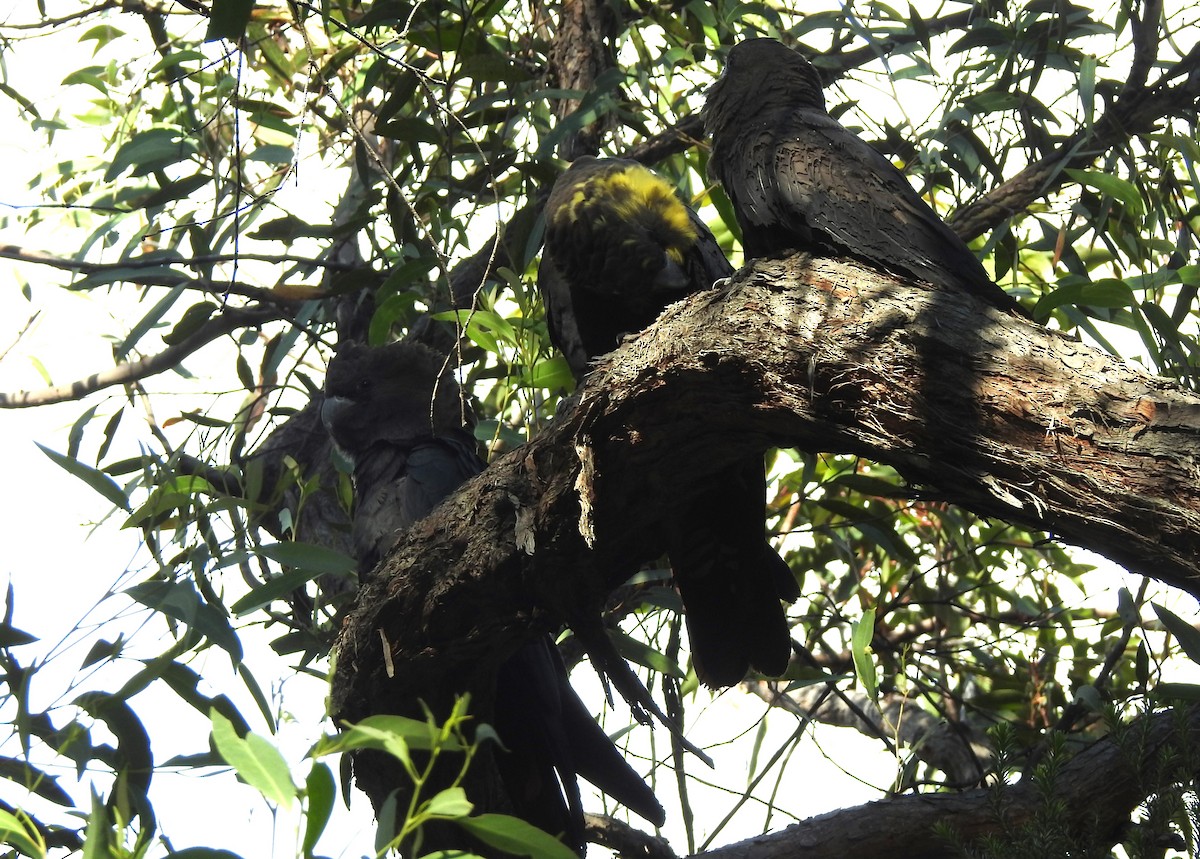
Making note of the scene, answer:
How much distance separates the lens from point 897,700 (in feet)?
8.69

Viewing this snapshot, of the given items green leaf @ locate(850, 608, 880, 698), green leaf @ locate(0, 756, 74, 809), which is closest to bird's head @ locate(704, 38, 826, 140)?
green leaf @ locate(850, 608, 880, 698)

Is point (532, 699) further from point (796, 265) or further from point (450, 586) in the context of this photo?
point (796, 265)

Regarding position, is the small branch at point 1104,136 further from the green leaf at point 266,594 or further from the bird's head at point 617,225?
the green leaf at point 266,594

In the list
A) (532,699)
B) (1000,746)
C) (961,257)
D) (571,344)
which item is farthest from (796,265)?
(532,699)

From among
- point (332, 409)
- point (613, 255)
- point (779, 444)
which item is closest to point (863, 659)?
point (779, 444)

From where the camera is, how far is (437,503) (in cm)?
218

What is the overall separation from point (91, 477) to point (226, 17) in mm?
631

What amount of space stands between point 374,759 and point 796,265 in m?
0.90

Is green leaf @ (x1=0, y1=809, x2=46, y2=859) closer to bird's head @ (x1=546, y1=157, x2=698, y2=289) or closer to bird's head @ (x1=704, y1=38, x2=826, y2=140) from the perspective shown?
bird's head @ (x1=546, y1=157, x2=698, y2=289)

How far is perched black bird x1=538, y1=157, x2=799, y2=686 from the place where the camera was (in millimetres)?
1657

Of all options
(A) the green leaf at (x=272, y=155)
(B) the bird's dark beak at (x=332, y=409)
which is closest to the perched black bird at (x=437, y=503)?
(B) the bird's dark beak at (x=332, y=409)

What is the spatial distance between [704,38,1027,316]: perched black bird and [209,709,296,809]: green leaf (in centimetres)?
89

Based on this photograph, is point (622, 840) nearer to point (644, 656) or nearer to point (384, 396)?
point (644, 656)

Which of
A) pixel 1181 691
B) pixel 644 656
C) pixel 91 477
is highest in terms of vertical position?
pixel 91 477
